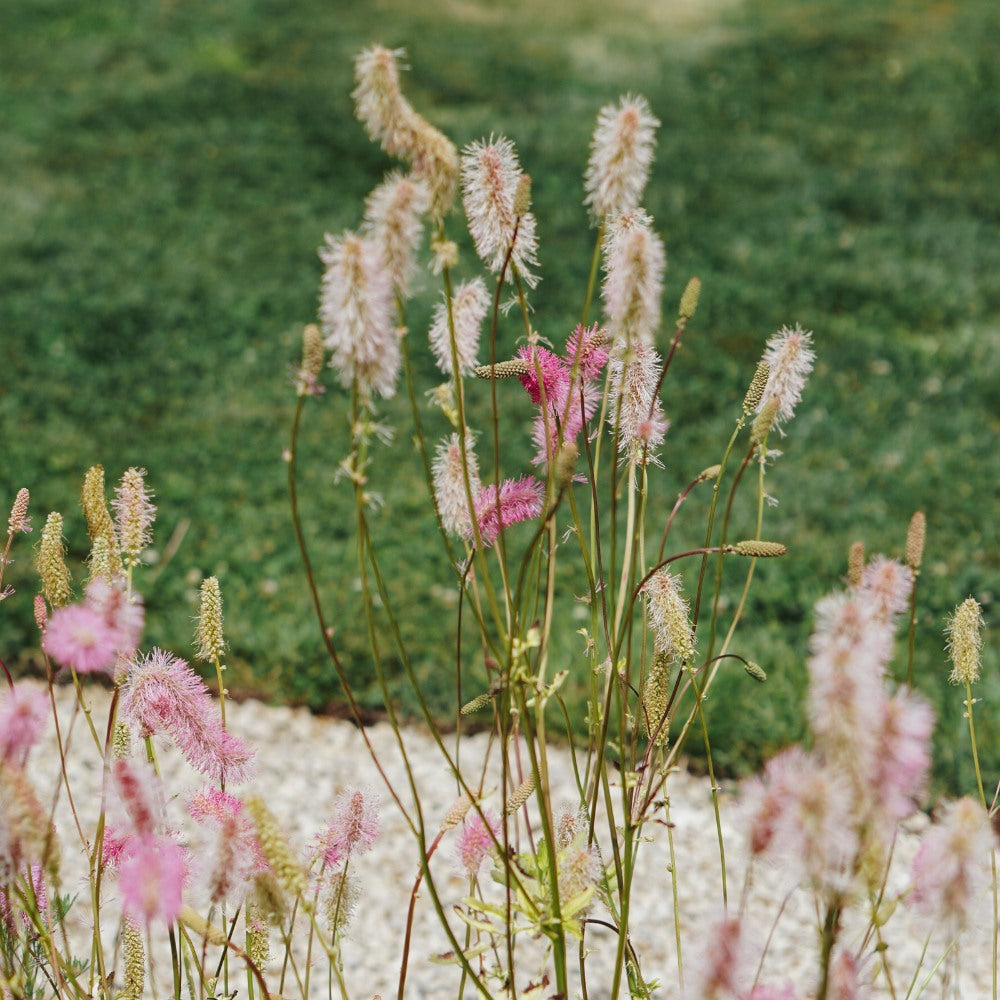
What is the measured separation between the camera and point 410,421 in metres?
5.79

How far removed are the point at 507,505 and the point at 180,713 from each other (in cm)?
48

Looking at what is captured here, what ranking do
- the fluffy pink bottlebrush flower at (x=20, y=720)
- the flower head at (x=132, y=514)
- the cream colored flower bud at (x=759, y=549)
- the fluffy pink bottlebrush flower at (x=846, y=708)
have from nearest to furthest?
the fluffy pink bottlebrush flower at (x=846, y=708) → the fluffy pink bottlebrush flower at (x=20, y=720) → the cream colored flower bud at (x=759, y=549) → the flower head at (x=132, y=514)

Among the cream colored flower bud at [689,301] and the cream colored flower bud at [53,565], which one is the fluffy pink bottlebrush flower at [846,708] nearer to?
the cream colored flower bud at [689,301]

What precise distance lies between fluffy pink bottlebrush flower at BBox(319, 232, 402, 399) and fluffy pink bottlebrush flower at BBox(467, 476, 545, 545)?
418mm

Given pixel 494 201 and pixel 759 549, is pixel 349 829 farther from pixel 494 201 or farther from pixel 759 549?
pixel 494 201

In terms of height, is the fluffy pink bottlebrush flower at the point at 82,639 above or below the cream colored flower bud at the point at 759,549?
below

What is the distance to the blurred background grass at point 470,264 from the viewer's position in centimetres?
452

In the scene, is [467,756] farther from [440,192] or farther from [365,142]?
[365,142]

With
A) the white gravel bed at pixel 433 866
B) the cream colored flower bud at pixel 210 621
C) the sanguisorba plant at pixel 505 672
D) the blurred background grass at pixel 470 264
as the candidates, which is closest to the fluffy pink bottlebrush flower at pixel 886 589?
the sanguisorba plant at pixel 505 672

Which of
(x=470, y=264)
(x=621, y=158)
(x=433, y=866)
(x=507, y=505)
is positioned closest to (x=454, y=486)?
(x=507, y=505)

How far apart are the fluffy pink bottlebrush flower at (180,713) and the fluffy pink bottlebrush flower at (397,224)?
0.61 m

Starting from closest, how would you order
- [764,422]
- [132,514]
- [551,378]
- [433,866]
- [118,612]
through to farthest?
[118,612], [764,422], [132,514], [551,378], [433,866]

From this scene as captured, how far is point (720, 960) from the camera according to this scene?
0.94 metres

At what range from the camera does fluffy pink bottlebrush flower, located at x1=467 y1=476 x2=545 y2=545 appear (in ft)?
4.76
